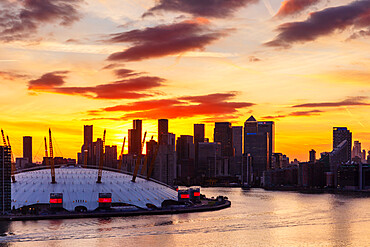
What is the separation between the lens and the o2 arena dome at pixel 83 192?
10758 cm

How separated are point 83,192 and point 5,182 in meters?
18.5

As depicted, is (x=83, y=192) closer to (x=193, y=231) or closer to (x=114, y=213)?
(x=114, y=213)

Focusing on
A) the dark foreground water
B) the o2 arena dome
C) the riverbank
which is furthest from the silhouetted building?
the dark foreground water

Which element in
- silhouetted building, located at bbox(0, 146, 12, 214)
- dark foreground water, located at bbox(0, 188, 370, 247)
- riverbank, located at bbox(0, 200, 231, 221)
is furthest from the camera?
silhouetted building, located at bbox(0, 146, 12, 214)

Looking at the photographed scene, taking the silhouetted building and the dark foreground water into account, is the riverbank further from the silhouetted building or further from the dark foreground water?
the silhouetted building

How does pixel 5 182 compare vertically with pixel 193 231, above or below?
above

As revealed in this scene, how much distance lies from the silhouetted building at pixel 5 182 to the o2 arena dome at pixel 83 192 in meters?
3.17

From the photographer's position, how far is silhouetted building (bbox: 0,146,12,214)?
99562 millimetres

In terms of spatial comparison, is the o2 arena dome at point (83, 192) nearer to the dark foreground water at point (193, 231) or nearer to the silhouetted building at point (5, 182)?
the silhouetted building at point (5, 182)

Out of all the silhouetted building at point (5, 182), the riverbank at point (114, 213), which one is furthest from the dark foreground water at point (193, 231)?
the silhouetted building at point (5, 182)

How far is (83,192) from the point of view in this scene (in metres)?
115

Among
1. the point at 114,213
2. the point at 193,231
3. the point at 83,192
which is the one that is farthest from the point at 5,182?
the point at 193,231

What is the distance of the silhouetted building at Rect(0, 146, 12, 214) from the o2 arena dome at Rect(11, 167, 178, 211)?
3.17 metres

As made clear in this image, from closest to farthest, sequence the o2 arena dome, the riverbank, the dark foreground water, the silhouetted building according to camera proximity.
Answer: the dark foreground water, the riverbank, the silhouetted building, the o2 arena dome
